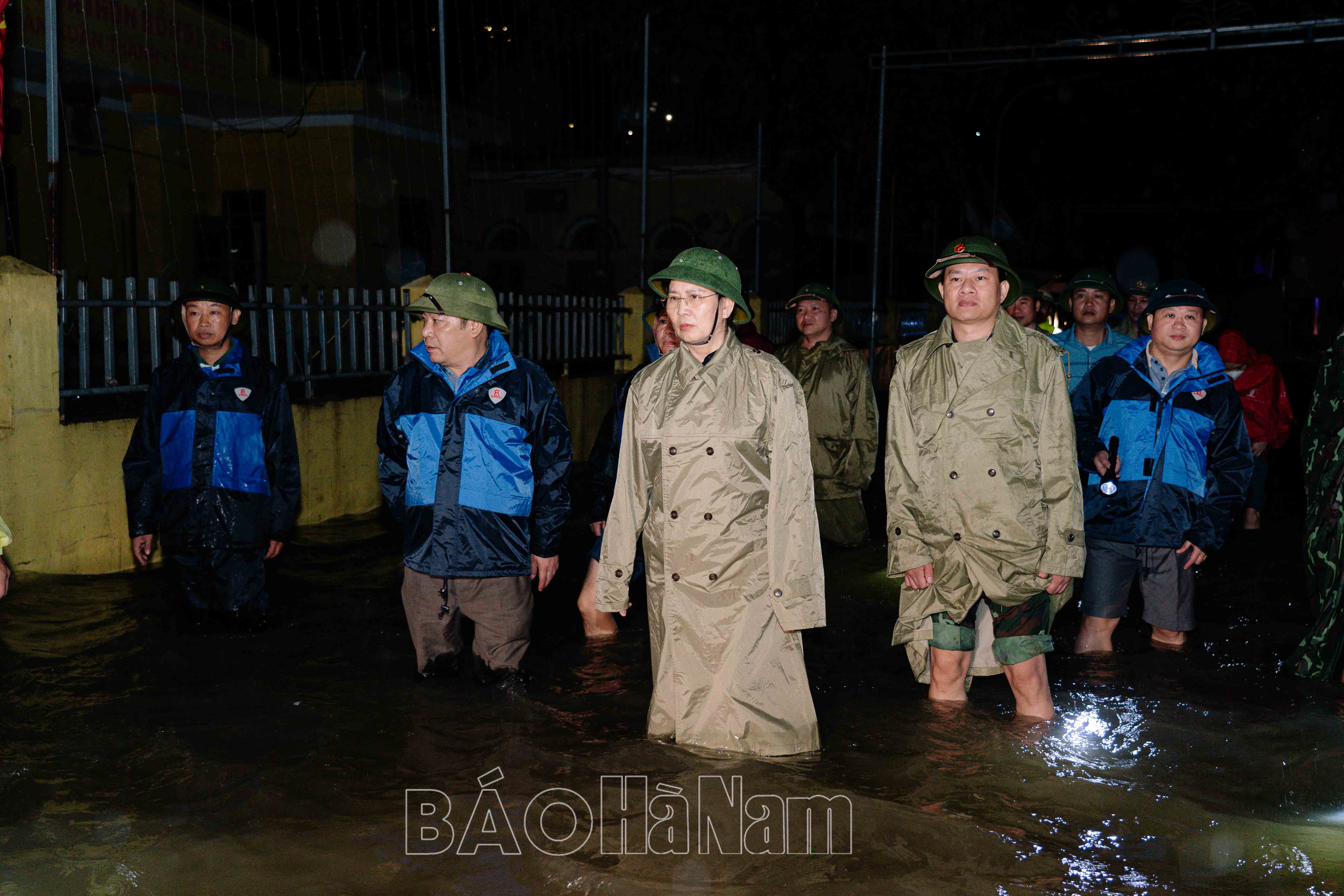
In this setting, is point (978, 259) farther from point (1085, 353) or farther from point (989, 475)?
point (1085, 353)

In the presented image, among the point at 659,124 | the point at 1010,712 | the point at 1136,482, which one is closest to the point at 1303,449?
the point at 1136,482

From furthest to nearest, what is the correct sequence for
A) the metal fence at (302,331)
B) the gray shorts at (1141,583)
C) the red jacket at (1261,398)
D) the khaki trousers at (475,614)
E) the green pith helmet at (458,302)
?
1. the red jacket at (1261,398)
2. the metal fence at (302,331)
3. the gray shorts at (1141,583)
4. the khaki trousers at (475,614)
5. the green pith helmet at (458,302)

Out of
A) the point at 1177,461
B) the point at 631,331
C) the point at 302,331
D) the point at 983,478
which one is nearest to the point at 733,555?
the point at 983,478

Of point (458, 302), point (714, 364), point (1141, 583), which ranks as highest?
point (458, 302)

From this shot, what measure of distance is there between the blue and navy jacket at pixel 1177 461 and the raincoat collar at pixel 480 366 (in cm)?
280

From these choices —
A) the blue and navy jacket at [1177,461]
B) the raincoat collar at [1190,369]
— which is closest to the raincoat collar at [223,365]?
the blue and navy jacket at [1177,461]

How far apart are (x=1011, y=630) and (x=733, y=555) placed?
1.36 m

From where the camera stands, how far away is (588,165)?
26.9 meters

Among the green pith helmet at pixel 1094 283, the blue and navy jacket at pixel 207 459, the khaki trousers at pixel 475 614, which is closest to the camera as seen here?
the khaki trousers at pixel 475 614

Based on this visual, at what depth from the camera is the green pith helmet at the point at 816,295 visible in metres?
8.80

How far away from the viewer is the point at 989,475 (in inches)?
185

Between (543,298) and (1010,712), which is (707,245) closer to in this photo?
(543,298)

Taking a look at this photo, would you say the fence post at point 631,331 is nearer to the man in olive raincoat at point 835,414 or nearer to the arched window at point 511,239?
the man in olive raincoat at point 835,414

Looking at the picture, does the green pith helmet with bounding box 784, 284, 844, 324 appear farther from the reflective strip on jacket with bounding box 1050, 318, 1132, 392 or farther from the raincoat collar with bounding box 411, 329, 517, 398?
the raincoat collar with bounding box 411, 329, 517, 398
